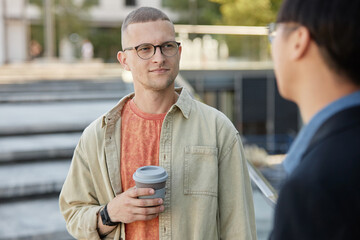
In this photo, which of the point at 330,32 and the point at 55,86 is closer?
the point at 330,32

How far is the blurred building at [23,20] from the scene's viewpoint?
21.7m

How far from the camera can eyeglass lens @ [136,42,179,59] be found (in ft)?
6.11

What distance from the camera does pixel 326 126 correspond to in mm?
865

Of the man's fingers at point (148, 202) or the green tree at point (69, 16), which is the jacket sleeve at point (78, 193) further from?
the green tree at point (69, 16)

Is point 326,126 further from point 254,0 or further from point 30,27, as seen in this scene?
point 30,27

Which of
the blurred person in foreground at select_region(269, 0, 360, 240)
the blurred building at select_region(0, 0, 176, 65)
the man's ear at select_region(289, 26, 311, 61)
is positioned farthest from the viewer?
the blurred building at select_region(0, 0, 176, 65)

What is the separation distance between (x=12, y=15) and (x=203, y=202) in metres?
28.5

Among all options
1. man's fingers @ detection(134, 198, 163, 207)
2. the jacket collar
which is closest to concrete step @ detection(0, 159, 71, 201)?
the jacket collar

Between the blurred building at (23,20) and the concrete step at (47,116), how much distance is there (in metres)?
14.6

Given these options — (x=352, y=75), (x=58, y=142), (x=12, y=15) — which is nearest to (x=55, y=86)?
(x=58, y=142)

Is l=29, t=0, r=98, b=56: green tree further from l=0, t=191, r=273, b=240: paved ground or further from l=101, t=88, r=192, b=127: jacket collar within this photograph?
l=101, t=88, r=192, b=127: jacket collar

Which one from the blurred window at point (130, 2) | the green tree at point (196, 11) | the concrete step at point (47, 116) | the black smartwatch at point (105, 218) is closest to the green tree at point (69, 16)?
the green tree at point (196, 11)

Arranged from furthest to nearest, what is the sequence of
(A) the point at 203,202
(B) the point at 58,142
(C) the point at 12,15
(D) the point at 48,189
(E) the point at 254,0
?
1. (C) the point at 12,15
2. (E) the point at 254,0
3. (B) the point at 58,142
4. (D) the point at 48,189
5. (A) the point at 203,202

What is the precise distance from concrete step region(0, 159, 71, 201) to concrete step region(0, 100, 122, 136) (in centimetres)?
99
